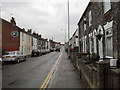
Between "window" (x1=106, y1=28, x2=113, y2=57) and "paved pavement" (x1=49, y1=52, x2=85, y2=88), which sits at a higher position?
"window" (x1=106, y1=28, x2=113, y2=57)

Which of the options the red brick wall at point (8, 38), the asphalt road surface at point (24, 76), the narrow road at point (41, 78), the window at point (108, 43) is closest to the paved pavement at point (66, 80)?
the narrow road at point (41, 78)

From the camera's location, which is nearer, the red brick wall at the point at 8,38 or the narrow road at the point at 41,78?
the narrow road at the point at 41,78

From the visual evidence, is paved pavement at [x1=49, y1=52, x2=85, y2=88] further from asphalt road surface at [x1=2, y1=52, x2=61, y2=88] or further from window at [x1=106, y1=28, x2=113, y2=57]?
window at [x1=106, y1=28, x2=113, y2=57]

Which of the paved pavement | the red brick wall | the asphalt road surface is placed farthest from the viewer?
the red brick wall

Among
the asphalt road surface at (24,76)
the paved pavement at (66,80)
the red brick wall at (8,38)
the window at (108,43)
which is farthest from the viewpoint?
the red brick wall at (8,38)

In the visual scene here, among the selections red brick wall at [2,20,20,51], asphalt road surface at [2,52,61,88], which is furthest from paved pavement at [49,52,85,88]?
red brick wall at [2,20,20,51]

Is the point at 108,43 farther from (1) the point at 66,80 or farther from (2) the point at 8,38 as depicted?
(2) the point at 8,38

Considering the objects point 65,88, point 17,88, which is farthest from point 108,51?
point 17,88

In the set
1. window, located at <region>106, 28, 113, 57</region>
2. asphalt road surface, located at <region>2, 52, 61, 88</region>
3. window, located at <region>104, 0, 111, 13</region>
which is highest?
window, located at <region>104, 0, 111, 13</region>

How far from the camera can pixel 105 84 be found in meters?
3.53

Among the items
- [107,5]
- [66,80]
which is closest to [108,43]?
[107,5]

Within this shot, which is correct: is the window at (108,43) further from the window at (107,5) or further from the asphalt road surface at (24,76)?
the asphalt road surface at (24,76)

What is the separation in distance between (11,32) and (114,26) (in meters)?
19.3

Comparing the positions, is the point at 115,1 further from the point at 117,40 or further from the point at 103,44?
the point at 103,44
